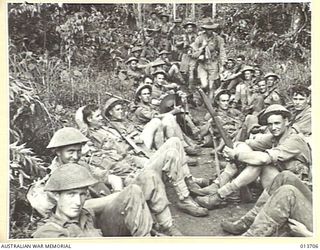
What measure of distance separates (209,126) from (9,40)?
125 centimetres

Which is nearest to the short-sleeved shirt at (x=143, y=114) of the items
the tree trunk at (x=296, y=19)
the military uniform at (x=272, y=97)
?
the military uniform at (x=272, y=97)

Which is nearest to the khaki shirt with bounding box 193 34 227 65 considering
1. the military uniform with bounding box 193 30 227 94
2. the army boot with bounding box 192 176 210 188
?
the military uniform with bounding box 193 30 227 94

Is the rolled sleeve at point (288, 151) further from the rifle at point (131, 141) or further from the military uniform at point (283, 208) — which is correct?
the rifle at point (131, 141)

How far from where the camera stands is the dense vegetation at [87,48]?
3.31m

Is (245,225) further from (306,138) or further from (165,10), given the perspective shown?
(165,10)

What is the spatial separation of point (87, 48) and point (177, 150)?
794 millimetres

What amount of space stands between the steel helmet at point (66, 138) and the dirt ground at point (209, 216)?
587 millimetres

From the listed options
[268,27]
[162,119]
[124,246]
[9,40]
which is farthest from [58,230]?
[268,27]

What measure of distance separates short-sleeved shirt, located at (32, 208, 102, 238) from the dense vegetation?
1.19ft

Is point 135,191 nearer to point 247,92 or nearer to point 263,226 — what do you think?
point 263,226

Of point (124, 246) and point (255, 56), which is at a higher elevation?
point (255, 56)

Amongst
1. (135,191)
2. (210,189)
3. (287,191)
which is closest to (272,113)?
(287,191)

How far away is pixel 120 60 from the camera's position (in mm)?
3373

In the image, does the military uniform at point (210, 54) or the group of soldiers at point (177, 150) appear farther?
the military uniform at point (210, 54)
